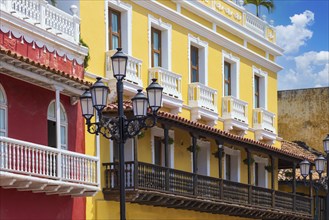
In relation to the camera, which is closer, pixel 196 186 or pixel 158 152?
pixel 196 186

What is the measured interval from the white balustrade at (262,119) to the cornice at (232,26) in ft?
8.28

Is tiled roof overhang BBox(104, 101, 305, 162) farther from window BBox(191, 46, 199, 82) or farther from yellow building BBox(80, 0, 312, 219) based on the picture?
window BBox(191, 46, 199, 82)

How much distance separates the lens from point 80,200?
77.5 ft

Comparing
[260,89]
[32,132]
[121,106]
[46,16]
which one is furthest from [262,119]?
[121,106]

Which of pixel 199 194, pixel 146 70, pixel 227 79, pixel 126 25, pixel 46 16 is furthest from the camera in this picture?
pixel 227 79

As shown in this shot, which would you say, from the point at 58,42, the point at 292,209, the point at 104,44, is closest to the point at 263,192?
the point at 292,209

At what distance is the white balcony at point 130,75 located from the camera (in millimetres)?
25375

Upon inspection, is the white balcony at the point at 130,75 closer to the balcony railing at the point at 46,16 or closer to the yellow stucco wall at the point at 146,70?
the yellow stucco wall at the point at 146,70

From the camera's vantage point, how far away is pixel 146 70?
27.5 metres

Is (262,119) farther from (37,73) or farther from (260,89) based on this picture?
(37,73)

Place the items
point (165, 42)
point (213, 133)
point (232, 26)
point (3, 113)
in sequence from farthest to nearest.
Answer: point (232, 26) → point (165, 42) → point (213, 133) → point (3, 113)

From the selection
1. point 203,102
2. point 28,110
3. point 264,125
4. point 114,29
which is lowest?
point 28,110

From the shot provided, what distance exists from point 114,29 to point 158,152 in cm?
411

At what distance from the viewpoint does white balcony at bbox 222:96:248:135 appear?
105 feet
